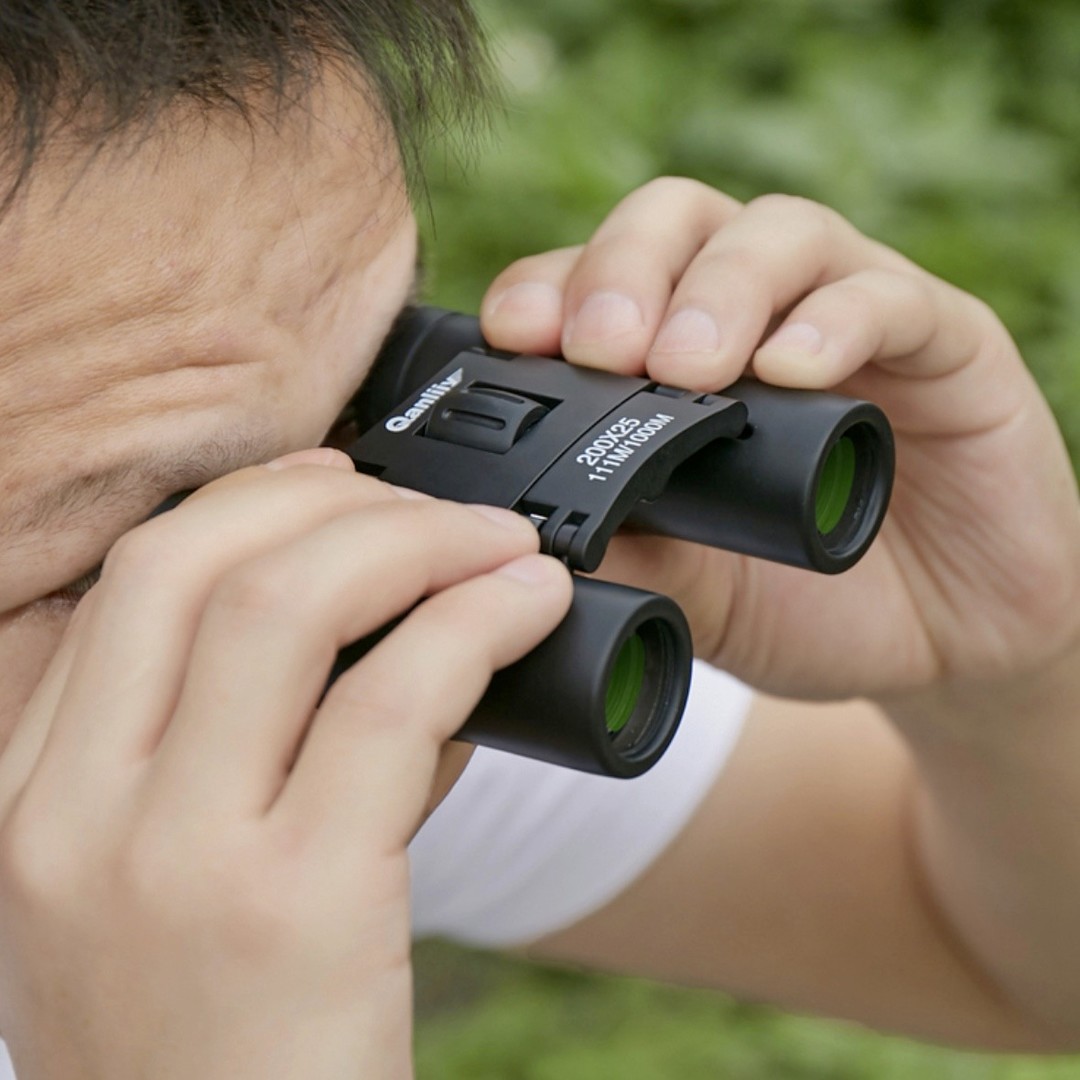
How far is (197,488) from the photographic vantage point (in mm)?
869

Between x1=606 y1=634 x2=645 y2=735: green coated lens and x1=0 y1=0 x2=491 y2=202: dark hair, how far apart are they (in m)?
0.35

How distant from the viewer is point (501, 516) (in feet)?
2.51

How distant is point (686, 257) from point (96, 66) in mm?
473

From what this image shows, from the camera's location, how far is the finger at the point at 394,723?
0.67 meters

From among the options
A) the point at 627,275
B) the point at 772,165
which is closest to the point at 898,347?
the point at 627,275

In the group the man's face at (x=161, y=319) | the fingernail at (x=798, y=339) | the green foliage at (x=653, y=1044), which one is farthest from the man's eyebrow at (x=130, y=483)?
the green foliage at (x=653, y=1044)

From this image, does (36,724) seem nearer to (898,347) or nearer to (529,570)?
(529,570)

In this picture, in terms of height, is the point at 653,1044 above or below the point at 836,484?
below

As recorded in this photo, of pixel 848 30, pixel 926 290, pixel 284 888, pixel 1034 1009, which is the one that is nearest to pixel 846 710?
pixel 1034 1009

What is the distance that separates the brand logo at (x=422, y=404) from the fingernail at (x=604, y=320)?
9 cm

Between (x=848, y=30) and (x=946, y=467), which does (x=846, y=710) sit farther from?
(x=848, y=30)

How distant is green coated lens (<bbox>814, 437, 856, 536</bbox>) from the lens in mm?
921

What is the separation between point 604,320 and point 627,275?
0.06 m

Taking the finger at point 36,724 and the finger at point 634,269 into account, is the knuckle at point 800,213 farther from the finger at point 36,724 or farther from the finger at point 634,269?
the finger at point 36,724
